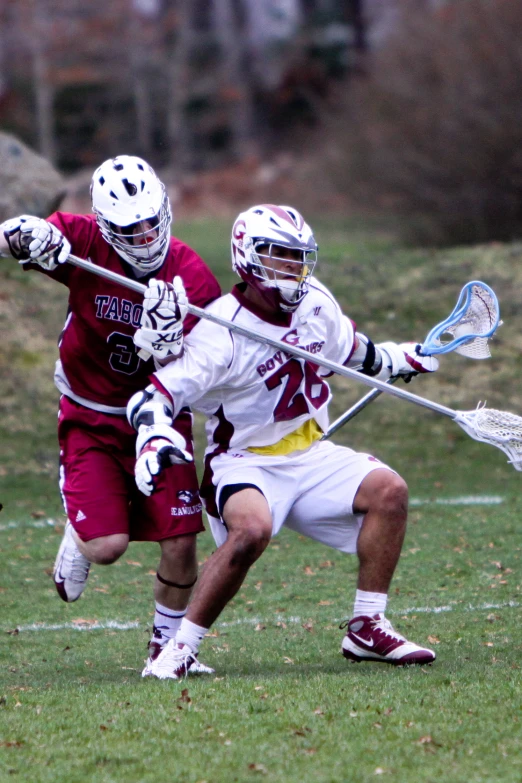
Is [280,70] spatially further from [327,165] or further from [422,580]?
[422,580]

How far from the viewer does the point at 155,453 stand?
460cm

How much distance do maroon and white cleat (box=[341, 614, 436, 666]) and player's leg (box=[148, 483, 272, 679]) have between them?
0.54 meters

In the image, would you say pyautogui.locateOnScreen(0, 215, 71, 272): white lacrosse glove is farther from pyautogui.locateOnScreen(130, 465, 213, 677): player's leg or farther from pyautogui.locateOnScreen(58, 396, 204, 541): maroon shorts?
pyautogui.locateOnScreen(130, 465, 213, 677): player's leg

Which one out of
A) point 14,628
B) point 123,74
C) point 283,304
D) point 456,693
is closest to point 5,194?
point 14,628

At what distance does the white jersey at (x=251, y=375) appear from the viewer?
16.0ft

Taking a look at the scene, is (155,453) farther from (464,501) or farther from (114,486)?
(464,501)

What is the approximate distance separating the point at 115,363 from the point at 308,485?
0.96 m

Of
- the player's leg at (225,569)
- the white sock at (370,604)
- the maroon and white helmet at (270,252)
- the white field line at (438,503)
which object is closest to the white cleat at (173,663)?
the player's leg at (225,569)

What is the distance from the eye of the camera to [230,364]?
4.93m

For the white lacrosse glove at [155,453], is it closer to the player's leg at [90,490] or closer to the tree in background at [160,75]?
the player's leg at [90,490]

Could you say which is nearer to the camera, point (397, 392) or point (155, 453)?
point (155, 453)

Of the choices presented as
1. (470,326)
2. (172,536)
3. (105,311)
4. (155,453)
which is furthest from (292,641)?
(105,311)

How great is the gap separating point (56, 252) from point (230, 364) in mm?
827

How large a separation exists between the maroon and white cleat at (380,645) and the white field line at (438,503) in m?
4.13
